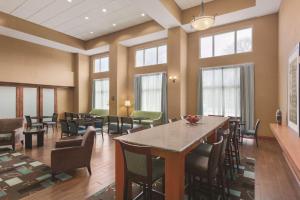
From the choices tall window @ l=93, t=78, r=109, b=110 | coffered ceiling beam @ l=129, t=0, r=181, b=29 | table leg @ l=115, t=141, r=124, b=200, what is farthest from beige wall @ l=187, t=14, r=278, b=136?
tall window @ l=93, t=78, r=109, b=110

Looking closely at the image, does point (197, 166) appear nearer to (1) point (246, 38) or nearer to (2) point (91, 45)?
(1) point (246, 38)

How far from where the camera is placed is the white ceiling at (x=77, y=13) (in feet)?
20.0

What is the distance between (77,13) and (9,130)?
492 cm

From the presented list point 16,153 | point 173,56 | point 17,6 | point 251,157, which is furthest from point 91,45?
point 251,157

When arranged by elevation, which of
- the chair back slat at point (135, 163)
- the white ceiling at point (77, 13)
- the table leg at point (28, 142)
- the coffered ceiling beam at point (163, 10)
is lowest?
the table leg at point (28, 142)

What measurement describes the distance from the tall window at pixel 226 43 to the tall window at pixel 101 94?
5746 mm

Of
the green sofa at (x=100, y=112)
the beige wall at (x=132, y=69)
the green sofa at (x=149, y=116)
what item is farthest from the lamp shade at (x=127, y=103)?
the green sofa at (x=100, y=112)

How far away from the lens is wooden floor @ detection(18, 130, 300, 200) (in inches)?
97.6

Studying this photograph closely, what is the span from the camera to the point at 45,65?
28.9ft

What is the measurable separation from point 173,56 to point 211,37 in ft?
5.76

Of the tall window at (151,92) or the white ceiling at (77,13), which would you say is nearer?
the white ceiling at (77,13)

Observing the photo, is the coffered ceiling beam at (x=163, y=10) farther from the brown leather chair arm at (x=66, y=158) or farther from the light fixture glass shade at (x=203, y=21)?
the brown leather chair arm at (x=66, y=158)

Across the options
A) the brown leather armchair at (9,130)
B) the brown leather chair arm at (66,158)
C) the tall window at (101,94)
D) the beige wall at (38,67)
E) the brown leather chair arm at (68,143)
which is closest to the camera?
the brown leather chair arm at (66,158)

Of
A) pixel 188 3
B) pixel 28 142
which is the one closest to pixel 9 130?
pixel 28 142
